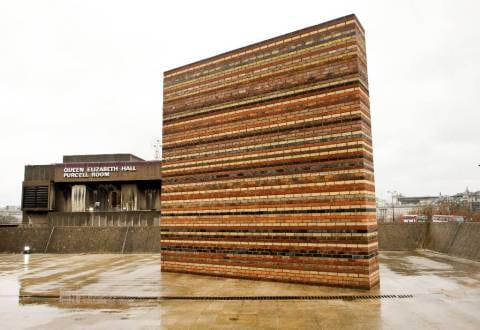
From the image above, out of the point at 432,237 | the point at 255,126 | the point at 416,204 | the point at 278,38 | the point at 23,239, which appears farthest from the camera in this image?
the point at 416,204

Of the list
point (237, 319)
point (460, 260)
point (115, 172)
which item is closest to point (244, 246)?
point (237, 319)

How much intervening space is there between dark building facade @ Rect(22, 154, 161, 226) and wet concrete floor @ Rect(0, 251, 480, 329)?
1803cm

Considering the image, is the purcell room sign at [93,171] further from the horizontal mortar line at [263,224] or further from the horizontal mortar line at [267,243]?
the horizontal mortar line at [267,243]

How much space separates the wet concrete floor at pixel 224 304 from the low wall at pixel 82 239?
10005 mm

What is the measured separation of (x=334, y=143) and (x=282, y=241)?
11.2ft

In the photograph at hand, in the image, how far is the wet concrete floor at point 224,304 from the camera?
24.0 feet

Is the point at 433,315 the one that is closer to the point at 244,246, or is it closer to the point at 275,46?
the point at 244,246

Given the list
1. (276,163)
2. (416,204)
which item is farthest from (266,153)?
(416,204)

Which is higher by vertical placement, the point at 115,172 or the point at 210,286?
the point at 115,172

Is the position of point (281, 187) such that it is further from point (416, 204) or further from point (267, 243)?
point (416, 204)

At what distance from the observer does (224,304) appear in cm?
889

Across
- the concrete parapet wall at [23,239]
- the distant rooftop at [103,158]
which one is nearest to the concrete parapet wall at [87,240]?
the concrete parapet wall at [23,239]

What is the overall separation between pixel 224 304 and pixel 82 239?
61.5 ft

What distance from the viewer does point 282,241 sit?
1163 centimetres
